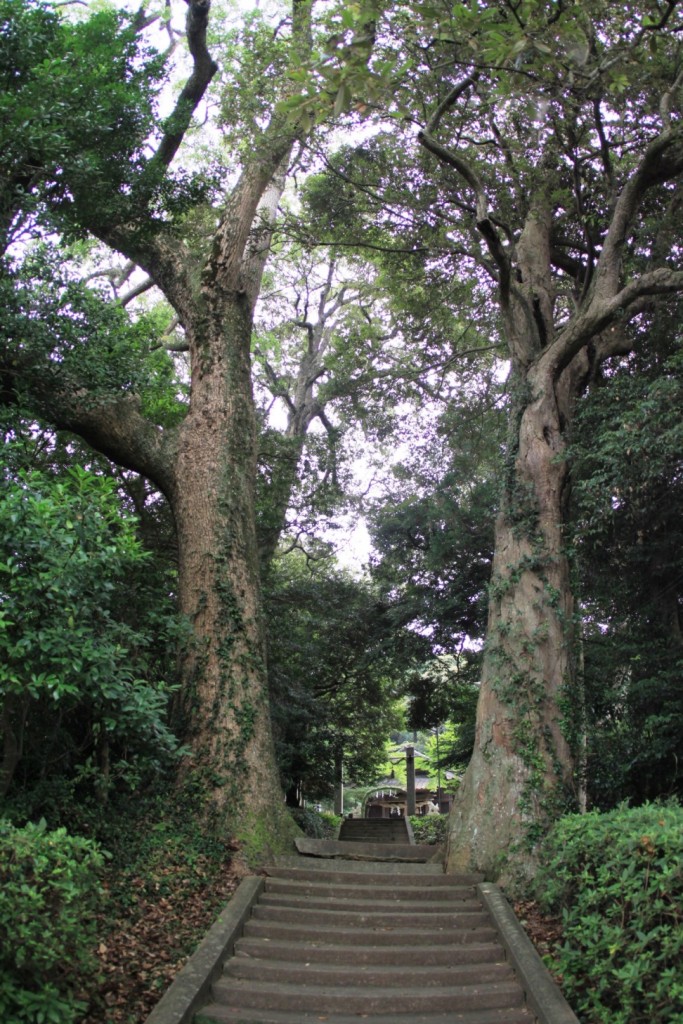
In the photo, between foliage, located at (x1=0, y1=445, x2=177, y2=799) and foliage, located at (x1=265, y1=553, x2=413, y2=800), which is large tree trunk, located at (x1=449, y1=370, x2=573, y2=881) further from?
foliage, located at (x1=265, y1=553, x2=413, y2=800)

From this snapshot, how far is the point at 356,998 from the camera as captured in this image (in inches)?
218

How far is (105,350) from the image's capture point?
29.3 feet

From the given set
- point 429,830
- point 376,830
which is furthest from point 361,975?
point 429,830

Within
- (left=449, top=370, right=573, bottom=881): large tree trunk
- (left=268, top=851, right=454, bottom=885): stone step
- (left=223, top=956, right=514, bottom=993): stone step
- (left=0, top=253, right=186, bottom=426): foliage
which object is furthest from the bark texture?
(left=0, top=253, right=186, bottom=426): foliage

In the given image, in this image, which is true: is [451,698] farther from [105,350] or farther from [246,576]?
[105,350]

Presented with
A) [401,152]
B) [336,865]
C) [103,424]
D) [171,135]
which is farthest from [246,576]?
[401,152]

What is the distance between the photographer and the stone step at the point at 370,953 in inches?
245

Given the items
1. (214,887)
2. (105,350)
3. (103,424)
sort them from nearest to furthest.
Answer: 1. (214,887)
2. (105,350)
3. (103,424)

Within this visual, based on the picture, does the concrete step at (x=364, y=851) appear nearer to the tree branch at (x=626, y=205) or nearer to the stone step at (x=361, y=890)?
the stone step at (x=361, y=890)

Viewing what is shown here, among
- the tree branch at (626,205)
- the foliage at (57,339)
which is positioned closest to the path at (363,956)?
the foliage at (57,339)

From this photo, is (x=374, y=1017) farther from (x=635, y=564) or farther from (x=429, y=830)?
(x=429, y=830)

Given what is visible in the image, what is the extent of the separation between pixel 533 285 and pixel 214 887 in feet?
30.9

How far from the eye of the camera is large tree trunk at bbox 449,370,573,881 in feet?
26.2

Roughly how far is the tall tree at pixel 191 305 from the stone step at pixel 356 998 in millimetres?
2411
